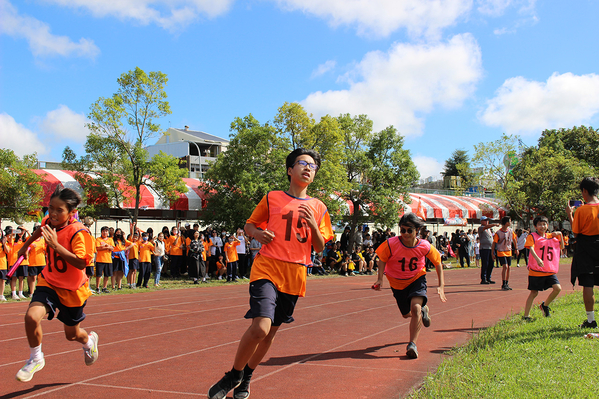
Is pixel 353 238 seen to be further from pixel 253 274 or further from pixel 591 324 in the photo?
pixel 253 274

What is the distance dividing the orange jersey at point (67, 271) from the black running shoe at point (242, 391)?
1.84 metres

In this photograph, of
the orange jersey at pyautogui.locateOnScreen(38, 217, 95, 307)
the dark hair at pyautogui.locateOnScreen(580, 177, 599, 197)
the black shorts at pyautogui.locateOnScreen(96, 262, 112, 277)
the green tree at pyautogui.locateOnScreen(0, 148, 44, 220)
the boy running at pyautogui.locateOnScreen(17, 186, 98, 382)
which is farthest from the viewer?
the green tree at pyautogui.locateOnScreen(0, 148, 44, 220)

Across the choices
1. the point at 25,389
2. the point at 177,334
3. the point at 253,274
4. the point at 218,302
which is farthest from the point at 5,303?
the point at 253,274

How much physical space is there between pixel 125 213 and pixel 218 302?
52.0ft

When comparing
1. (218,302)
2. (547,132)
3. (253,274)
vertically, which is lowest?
(218,302)

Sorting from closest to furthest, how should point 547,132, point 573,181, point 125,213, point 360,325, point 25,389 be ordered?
point 25,389 < point 360,325 < point 125,213 < point 573,181 < point 547,132

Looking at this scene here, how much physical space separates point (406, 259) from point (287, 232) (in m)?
2.73

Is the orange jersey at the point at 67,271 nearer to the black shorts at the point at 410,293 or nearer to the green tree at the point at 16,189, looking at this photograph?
the black shorts at the point at 410,293

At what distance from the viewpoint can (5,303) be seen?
37.7 feet

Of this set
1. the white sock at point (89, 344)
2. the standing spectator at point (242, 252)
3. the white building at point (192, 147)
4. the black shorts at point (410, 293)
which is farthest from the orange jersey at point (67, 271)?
the white building at point (192, 147)

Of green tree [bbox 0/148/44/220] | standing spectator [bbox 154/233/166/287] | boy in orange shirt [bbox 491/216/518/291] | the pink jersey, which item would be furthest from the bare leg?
green tree [bbox 0/148/44/220]

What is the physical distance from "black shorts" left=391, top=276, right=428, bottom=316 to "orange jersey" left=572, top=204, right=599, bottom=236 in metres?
2.42

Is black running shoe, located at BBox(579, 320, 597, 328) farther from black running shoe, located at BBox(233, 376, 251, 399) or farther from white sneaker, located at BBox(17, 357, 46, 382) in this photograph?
white sneaker, located at BBox(17, 357, 46, 382)

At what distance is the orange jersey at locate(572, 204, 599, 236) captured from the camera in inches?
267
